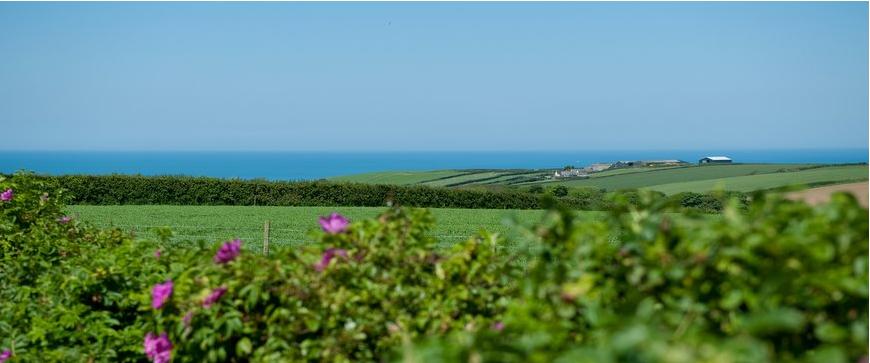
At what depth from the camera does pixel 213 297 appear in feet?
13.0

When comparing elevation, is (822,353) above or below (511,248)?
above

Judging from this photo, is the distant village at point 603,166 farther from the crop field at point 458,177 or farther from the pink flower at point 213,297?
the pink flower at point 213,297

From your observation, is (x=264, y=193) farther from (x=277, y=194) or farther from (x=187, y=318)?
(x=187, y=318)

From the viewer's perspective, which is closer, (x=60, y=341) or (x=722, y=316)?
(x=722, y=316)

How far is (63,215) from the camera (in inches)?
330

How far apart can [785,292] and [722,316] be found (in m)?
0.37

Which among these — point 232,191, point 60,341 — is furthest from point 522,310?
point 232,191

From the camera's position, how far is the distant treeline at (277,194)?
98.0 feet

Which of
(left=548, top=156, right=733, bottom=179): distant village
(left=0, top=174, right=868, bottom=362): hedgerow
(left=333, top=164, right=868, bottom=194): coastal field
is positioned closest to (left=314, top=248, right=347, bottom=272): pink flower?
(left=0, top=174, right=868, bottom=362): hedgerow

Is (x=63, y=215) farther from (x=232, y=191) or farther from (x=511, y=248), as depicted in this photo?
(x=232, y=191)

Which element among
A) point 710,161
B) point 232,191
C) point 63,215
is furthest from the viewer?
point 710,161

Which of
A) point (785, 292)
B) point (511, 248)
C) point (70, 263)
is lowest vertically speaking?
point (511, 248)

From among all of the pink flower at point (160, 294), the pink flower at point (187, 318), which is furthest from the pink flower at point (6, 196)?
the pink flower at point (187, 318)

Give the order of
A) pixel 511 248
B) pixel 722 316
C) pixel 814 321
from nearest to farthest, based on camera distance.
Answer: pixel 814 321 < pixel 722 316 < pixel 511 248
